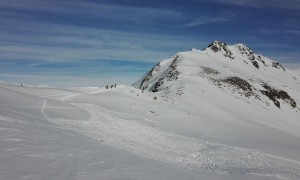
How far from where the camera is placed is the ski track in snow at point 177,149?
15768 mm

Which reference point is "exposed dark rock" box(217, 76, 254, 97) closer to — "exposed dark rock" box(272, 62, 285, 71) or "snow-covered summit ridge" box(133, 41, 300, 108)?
"snow-covered summit ridge" box(133, 41, 300, 108)

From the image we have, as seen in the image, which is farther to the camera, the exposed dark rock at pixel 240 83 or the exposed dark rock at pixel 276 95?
the exposed dark rock at pixel 276 95

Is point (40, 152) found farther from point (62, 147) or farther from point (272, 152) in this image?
point (272, 152)

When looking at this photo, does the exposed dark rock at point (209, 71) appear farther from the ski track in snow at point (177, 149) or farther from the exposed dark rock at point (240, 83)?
the ski track in snow at point (177, 149)

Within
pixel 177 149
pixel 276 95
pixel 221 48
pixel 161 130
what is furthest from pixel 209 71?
pixel 177 149

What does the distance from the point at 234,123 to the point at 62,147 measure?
2566 centimetres

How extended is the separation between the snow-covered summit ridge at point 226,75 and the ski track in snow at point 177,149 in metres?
18.3

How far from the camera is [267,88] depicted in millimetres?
57656

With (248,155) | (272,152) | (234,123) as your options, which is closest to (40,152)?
(248,155)

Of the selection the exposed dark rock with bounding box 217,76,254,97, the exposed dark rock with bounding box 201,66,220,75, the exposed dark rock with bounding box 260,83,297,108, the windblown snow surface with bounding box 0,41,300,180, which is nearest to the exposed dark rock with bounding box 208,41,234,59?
the windblown snow surface with bounding box 0,41,300,180

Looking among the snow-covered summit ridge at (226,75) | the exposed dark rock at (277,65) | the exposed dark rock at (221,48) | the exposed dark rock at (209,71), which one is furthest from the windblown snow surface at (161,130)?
the exposed dark rock at (277,65)

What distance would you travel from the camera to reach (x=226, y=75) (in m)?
55.6

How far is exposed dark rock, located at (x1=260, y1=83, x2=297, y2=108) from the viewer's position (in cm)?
5450

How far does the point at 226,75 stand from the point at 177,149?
38590 mm
